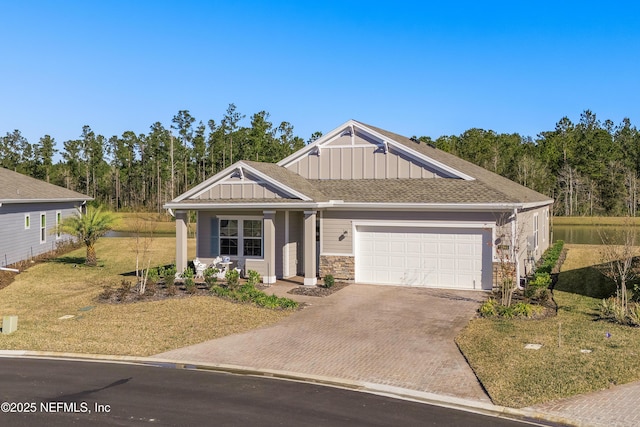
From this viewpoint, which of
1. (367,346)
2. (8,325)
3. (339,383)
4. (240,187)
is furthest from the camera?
(240,187)

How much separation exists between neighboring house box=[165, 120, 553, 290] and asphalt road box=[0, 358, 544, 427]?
416 inches

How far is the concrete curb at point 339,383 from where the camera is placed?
8.97m

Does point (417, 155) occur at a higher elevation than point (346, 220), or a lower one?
higher

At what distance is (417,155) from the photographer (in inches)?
904

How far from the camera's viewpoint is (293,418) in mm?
8648

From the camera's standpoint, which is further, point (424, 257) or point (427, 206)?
point (424, 257)

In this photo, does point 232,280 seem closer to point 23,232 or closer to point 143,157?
point 23,232

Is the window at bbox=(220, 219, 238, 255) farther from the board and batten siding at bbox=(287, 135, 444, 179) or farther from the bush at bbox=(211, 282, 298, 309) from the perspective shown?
the board and batten siding at bbox=(287, 135, 444, 179)

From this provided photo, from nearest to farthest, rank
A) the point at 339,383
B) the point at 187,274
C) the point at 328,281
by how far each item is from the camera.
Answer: the point at 339,383, the point at 328,281, the point at 187,274

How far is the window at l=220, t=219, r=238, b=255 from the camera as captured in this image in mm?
22938

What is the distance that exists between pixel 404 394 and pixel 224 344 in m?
5.02

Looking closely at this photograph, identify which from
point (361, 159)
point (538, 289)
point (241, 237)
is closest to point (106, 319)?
point (241, 237)

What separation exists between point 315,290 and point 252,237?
402 cm

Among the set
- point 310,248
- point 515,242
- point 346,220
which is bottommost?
point 310,248
